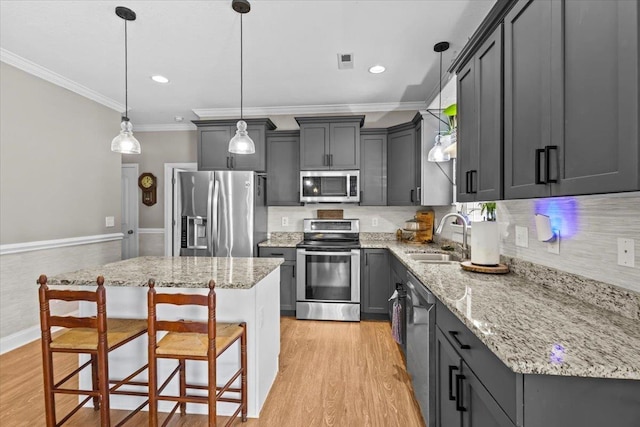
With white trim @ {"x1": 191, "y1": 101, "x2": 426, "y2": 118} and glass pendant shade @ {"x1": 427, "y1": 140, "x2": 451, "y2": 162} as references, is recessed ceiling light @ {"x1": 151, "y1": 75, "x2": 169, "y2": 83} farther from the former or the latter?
glass pendant shade @ {"x1": 427, "y1": 140, "x2": 451, "y2": 162}

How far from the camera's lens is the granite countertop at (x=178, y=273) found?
5.88 ft

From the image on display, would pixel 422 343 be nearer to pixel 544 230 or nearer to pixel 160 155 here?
pixel 544 230

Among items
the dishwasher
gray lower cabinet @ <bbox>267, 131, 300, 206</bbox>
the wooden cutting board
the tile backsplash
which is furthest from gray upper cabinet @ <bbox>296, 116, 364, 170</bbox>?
the tile backsplash

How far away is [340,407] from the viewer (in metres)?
2.14

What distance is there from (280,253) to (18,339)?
2634 millimetres

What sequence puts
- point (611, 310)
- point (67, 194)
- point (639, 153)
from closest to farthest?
point (639, 153), point (611, 310), point (67, 194)

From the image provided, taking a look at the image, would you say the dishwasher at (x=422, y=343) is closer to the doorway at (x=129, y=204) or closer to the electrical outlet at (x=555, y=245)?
the electrical outlet at (x=555, y=245)

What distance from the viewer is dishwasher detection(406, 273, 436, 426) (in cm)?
173

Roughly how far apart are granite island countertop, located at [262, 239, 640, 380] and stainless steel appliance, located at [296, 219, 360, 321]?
6.26 ft

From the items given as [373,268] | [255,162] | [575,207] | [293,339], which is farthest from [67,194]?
[575,207]

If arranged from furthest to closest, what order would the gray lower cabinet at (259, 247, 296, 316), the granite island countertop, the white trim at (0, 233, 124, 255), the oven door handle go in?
the gray lower cabinet at (259, 247, 296, 316)
the oven door handle
the white trim at (0, 233, 124, 255)
the granite island countertop

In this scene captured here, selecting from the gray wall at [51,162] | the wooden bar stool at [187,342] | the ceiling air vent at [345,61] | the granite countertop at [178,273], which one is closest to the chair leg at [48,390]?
the granite countertop at [178,273]

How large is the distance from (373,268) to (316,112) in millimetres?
2231

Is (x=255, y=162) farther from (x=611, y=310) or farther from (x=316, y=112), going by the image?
(x=611, y=310)
